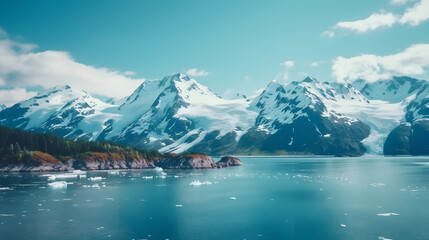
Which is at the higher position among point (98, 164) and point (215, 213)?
point (98, 164)

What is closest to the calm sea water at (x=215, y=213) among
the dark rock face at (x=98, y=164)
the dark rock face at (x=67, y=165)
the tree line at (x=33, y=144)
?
the dark rock face at (x=67, y=165)

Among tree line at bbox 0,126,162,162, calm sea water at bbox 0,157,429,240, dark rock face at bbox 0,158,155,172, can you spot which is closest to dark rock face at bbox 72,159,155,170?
dark rock face at bbox 0,158,155,172

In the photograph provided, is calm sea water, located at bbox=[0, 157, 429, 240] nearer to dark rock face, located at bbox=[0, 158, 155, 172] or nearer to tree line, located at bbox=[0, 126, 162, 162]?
dark rock face, located at bbox=[0, 158, 155, 172]

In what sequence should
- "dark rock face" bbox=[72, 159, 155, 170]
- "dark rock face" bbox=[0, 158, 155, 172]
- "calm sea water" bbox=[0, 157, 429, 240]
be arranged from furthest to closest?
"dark rock face" bbox=[72, 159, 155, 170], "dark rock face" bbox=[0, 158, 155, 172], "calm sea water" bbox=[0, 157, 429, 240]

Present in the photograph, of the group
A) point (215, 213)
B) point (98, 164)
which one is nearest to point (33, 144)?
point (98, 164)

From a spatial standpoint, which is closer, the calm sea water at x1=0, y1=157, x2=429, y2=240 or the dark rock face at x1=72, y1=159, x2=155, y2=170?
the calm sea water at x1=0, y1=157, x2=429, y2=240

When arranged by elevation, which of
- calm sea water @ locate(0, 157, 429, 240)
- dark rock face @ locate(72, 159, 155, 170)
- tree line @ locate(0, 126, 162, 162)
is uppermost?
tree line @ locate(0, 126, 162, 162)

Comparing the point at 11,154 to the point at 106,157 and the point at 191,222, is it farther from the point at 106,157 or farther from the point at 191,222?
the point at 191,222

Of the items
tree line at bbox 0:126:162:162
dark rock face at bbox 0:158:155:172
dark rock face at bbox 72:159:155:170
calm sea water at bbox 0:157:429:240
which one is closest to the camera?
calm sea water at bbox 0:157:429:240

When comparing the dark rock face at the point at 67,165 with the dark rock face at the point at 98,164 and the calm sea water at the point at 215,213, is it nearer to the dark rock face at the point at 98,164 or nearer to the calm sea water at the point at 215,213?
Result: the dark rock face at the point at 98,164

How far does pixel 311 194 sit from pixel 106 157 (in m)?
130

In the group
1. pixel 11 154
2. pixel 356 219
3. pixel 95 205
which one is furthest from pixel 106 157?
pixel 356 219

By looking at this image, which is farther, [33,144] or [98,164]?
[98,164]

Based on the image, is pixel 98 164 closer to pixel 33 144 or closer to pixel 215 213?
pixel 33 144
